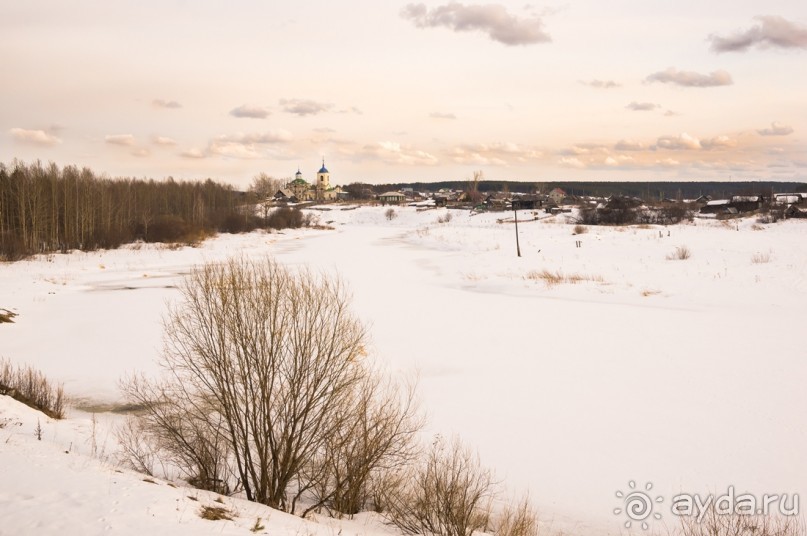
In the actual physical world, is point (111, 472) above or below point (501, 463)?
above

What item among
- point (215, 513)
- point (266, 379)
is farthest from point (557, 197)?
point (215, 513)

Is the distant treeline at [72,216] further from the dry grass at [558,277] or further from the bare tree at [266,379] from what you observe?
the bare tree at [266,379]

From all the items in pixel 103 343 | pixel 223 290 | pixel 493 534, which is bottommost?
pixel 493 534

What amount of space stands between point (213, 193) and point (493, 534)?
9259 cm

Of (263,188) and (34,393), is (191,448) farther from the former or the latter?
(263,188)

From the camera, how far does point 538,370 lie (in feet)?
56.8

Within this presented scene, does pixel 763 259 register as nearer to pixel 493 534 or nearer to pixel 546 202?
pixel 493 534

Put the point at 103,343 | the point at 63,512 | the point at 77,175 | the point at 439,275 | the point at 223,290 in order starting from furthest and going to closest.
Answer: the point at 77,175
the point at 439,275
the point at 103,343
the point at 223,290
the point at 63,512

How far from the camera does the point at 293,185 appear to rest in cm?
18062

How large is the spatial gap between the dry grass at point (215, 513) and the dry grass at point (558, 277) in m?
27.0

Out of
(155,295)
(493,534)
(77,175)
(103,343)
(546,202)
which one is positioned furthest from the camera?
(546,202)

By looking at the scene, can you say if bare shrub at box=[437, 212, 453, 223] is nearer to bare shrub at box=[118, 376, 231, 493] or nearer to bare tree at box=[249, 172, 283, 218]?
bare tree at box=[249, 172, 283, 218]

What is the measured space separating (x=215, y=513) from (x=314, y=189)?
182m

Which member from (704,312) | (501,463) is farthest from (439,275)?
(501,463)
